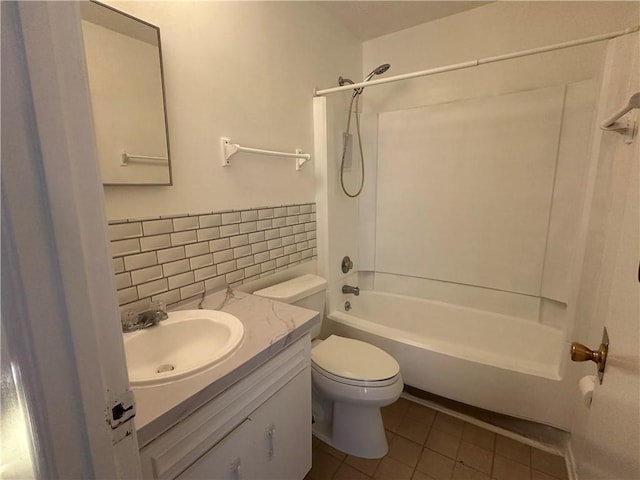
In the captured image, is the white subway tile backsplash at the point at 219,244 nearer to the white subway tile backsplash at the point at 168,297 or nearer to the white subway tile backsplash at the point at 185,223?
the white subway tile backsplash at the point at 185,223

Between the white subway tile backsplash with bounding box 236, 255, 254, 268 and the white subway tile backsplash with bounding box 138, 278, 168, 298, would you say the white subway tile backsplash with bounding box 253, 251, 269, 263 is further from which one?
the white subway tile backsplash with bounding box 138, 278, 168, 298

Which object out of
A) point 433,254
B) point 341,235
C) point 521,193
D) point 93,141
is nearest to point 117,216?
point 93,141

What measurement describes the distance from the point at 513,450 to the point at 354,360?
3.08 feet

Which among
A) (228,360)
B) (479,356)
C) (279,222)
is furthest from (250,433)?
(479,356)

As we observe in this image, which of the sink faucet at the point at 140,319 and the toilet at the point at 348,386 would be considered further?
the toilet at the point at 348,386

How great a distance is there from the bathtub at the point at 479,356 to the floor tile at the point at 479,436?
153 millimetres

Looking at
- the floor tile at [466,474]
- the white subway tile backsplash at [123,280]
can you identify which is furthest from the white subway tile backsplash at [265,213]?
the floor tile at [466,474]

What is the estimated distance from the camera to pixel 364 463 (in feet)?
4.91

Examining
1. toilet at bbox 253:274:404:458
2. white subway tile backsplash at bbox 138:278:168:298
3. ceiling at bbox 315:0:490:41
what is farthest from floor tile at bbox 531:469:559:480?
ceiling at bbox 315:0:490:41

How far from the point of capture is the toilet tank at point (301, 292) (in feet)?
5.00

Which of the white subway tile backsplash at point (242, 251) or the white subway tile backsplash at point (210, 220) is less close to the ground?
the white subway tile backsplash at point (210, 220)

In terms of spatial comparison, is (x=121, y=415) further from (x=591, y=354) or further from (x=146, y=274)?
(x=591, y=354)

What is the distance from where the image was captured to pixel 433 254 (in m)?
2.35

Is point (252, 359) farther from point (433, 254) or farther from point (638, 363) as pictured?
point (433, 254)
